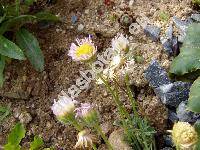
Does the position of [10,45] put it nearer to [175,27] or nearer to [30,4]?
[30,4]

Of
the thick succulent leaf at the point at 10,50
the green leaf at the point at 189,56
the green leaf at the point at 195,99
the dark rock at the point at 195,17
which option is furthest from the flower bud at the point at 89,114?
the dark rock at the point at 195,17

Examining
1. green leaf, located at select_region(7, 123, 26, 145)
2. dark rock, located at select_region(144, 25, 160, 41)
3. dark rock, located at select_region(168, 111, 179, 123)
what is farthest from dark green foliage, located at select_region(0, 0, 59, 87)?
dark rock, located at select_region(168, 111, 179, 123)

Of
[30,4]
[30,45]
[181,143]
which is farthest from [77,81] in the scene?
[181,143]

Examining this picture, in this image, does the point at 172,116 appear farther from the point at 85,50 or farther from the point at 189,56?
the point at 85,50

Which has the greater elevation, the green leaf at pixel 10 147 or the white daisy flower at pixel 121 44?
the white daisy flower at pixel 121 44

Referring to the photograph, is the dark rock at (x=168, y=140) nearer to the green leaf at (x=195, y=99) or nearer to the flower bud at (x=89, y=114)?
the green leaf at (x=195, y=99)

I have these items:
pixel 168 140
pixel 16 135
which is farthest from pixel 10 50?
pixel 168 140
